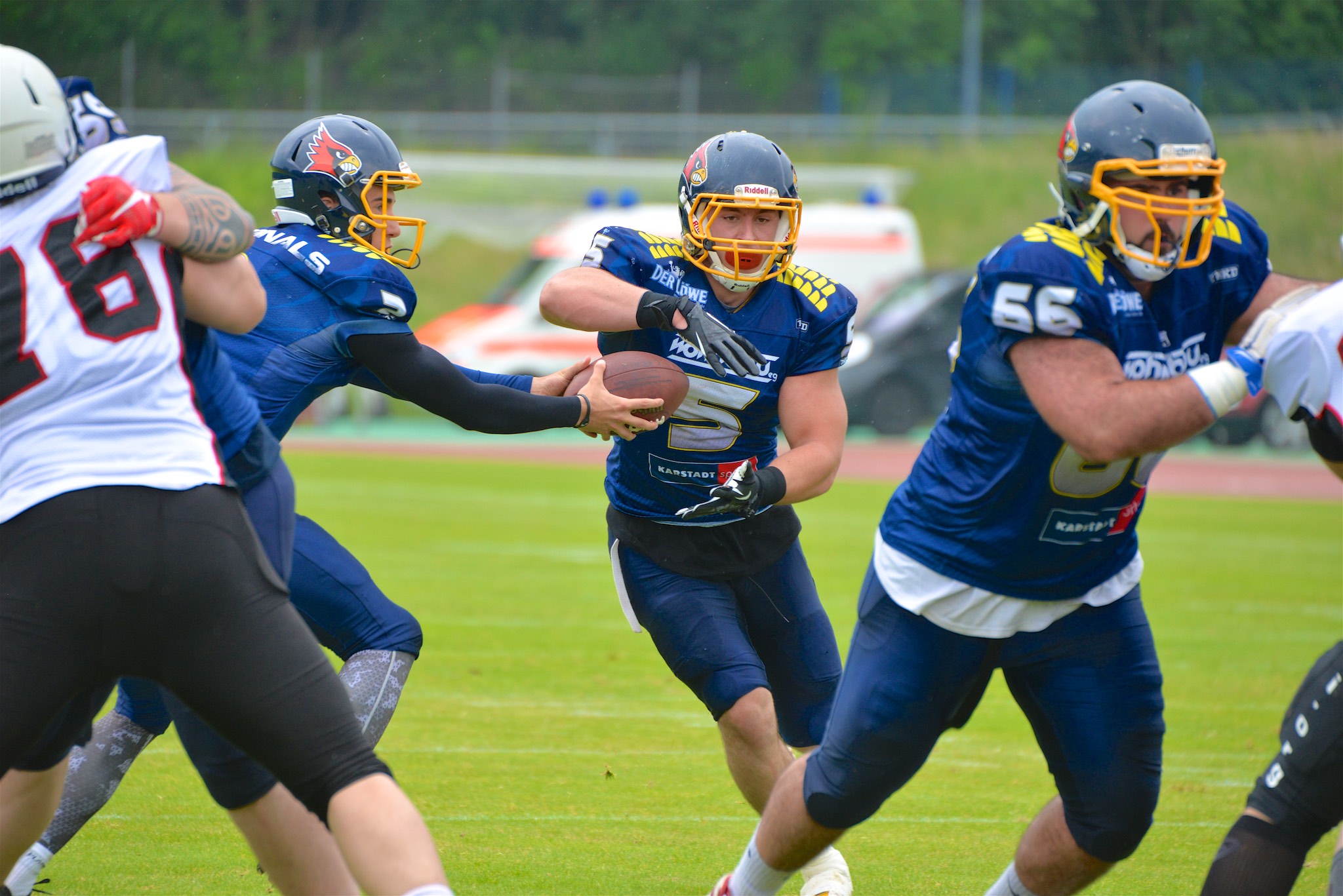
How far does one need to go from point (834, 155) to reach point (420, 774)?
78.8ft

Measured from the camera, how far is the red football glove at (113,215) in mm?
2412

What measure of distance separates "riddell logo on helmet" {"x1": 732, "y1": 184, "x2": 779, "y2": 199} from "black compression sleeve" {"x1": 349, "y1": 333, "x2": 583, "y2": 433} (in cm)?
78

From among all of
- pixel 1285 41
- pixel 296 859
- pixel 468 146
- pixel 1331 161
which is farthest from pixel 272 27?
pixel 296 859

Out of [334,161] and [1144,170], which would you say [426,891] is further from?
[334,161]

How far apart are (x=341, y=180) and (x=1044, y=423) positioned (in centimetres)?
186

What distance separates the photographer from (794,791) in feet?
10.4

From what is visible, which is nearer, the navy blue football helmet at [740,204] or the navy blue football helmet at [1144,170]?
the navy blue football helmet at [1144,170]

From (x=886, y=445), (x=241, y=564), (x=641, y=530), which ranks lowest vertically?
(x=886, y=445)

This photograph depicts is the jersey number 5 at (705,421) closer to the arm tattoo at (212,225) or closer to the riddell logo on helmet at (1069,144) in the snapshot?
the riddell logo on helmet at (1069,144)

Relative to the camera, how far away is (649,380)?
3.82 m

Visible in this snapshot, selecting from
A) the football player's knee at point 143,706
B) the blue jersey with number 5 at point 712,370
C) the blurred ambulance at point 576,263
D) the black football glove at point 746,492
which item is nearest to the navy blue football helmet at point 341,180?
the blue jersey with number 5 at point 712,370

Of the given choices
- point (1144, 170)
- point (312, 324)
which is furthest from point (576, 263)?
point (1144, 170)

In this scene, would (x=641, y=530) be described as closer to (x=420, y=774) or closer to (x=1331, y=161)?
(x=420, y=774)

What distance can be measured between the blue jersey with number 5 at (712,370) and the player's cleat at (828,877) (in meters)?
0.90
